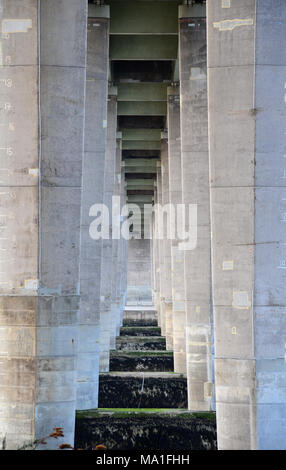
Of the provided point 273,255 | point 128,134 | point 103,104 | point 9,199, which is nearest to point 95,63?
point 103,104

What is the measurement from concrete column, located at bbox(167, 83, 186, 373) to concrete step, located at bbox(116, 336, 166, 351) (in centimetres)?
887

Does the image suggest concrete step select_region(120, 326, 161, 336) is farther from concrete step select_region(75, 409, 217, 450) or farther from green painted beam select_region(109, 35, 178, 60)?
concrete step select_region(75, 409, 217, 450)

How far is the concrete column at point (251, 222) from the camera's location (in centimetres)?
1091

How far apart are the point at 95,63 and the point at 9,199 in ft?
32.5

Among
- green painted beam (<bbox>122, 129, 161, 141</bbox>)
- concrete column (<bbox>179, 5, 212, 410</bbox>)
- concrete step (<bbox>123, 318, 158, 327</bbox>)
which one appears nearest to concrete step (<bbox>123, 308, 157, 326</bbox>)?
concrete step (<bbox>123, 318, 158, 327</bbox>)

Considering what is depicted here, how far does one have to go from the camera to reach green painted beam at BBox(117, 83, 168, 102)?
2836cm

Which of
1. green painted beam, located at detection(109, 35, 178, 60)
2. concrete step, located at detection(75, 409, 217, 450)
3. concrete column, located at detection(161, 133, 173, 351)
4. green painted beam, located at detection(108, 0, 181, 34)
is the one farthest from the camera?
concrete column, located at detection(161, 133, 173, 351)

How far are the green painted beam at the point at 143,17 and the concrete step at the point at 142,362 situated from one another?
1634 cm

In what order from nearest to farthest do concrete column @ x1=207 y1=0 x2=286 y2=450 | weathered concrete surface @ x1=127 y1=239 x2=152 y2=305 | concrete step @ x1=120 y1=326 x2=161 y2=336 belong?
concrete column @ x1=207 y1=0 x2=286 y2=450
concrete step @ x1=120 y1=326 x2=161 y2=336
weathered concrete surface @ x1=127 y1=239 x2=152 y2=305

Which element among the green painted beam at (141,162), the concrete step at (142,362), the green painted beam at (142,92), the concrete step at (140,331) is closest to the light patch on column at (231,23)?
the green painted beam at (142,92)

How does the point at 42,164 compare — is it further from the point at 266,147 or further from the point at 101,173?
the point at 101,173

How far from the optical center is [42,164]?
11039mm

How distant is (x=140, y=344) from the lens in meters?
36.7

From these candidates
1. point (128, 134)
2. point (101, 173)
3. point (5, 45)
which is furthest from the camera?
point (128, 134)
